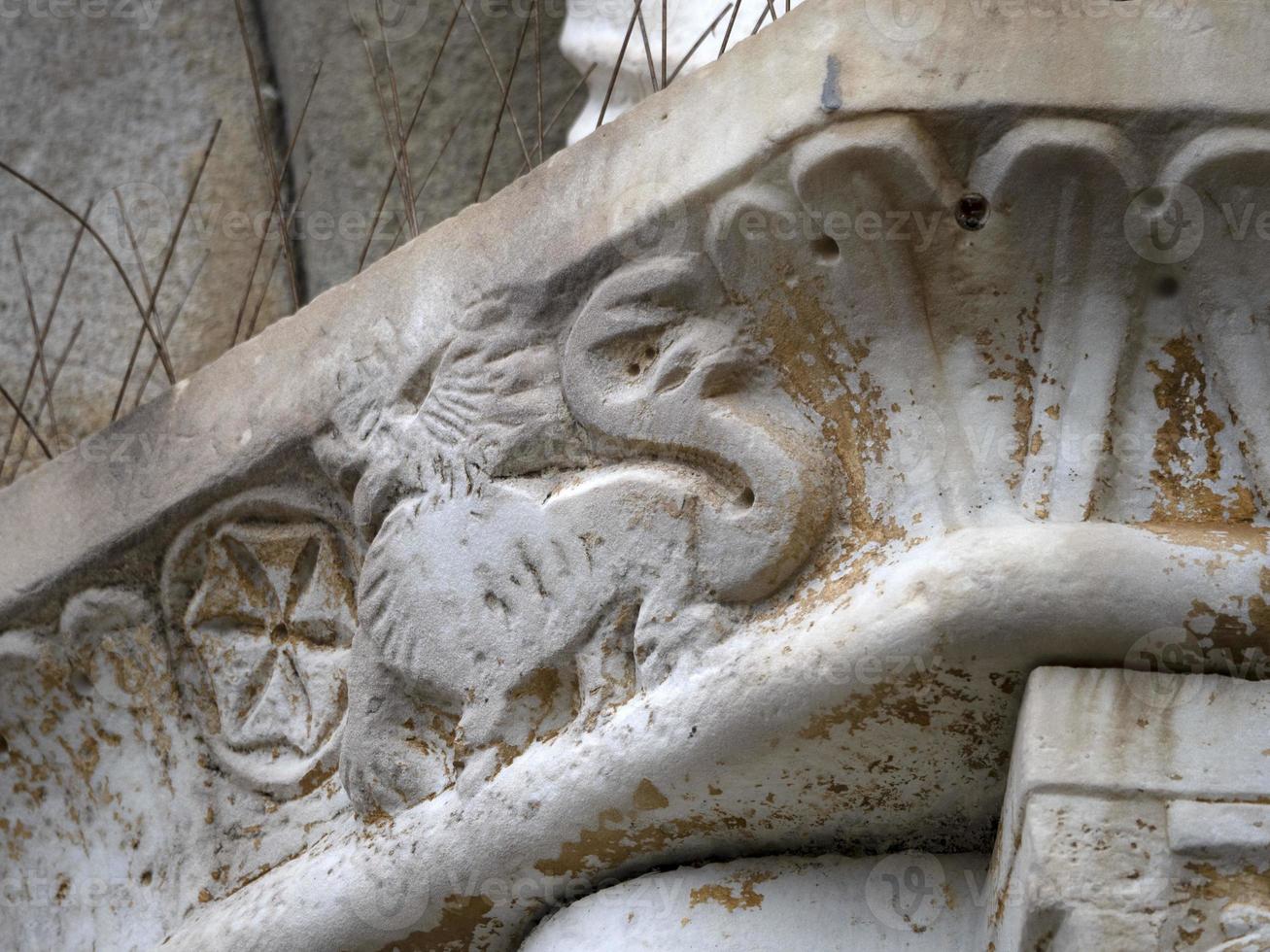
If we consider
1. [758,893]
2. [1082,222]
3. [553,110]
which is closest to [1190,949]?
[758,893]

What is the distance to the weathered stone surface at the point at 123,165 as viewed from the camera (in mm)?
2102

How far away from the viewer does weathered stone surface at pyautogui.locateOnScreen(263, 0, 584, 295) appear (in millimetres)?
2119

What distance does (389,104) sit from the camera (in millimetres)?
2096

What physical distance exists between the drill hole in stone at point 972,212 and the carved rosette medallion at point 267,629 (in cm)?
58

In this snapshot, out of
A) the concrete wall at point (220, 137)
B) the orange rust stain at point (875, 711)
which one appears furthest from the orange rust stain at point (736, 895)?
the concrete wall at point (220, 137)

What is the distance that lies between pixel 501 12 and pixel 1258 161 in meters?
1.25

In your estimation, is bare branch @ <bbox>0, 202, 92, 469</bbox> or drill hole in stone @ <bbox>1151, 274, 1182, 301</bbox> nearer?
drill hole in stone @ <bbox>1151, 274, 1182, 301</bbox>

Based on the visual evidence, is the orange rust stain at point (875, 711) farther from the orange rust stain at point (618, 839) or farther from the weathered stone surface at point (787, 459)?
the orange rust stain at point (618, 839)

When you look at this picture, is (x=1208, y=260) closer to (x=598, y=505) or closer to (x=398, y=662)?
(x=598, y=505)

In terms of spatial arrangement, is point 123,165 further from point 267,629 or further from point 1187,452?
point 1187,452

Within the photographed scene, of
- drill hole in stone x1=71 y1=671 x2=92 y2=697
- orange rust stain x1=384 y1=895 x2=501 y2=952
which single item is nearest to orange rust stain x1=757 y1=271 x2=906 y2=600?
orange rust stain x1=384 y1=895 x2=501 y2=952

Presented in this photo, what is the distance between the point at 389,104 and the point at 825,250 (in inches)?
41.4

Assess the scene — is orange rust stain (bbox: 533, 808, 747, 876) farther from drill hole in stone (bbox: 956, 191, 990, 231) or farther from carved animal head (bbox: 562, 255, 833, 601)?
drill hole in stone (bbox: 956, 191, 990, 231)

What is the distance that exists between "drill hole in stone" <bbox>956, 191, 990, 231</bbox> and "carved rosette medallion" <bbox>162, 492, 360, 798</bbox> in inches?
22.7
